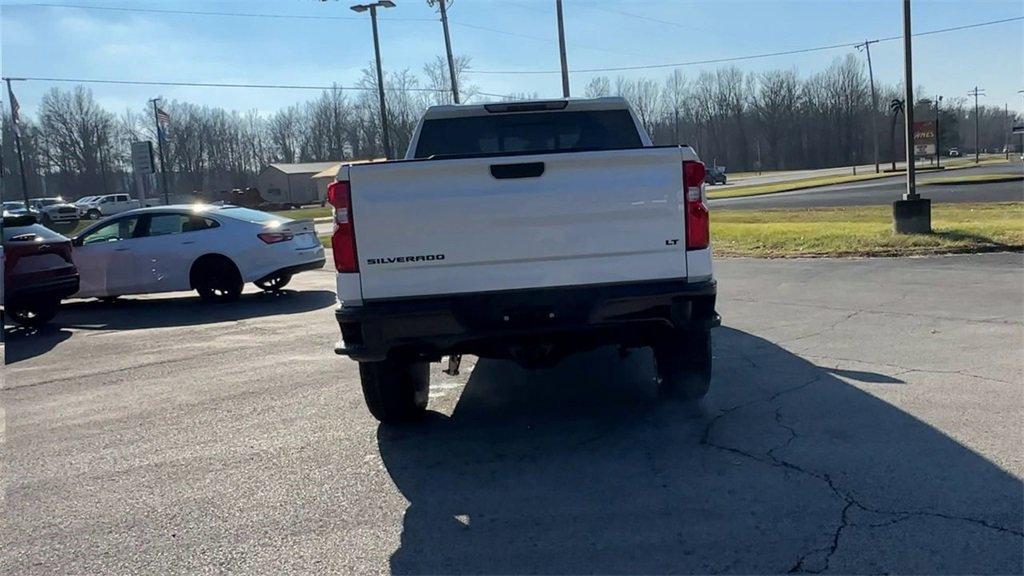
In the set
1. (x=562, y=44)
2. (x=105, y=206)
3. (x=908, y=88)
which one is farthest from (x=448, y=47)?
(x=105, y=206)

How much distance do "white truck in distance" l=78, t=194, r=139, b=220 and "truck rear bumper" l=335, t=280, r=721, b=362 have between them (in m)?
58.9

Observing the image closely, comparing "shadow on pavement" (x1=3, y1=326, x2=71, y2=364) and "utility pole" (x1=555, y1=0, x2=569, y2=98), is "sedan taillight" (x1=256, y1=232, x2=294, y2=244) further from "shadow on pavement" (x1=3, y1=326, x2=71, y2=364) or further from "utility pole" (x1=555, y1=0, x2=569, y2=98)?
"utility pole" (x1=555, y1=0, x2=569, y2=98)

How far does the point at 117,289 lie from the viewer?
1195 cm

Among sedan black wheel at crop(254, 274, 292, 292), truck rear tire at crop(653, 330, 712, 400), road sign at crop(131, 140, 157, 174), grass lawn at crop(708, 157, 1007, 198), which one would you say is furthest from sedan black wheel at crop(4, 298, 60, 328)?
grass lawn at crop(708, 157, 1007, 198)

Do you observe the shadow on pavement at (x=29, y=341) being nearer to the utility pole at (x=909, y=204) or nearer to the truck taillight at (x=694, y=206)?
the truck taillight at (x=694, y=206)

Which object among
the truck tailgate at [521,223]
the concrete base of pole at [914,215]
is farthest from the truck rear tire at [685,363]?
the concrete base of pole at [914,215]

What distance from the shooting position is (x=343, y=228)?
4344mm

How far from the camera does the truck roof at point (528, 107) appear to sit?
20.3ft

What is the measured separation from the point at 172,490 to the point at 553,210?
2.64m

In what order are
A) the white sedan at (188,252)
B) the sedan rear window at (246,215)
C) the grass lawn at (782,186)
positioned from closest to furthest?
1. the white sedan at (188,252)
2. the sedan rear window at (246,215)
3. the grass lawn at (782,186)

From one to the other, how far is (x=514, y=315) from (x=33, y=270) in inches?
319

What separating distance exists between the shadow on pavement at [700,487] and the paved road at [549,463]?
17 mm

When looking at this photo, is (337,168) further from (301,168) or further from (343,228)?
(301,168)

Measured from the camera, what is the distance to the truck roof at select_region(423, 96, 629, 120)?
6191mm
